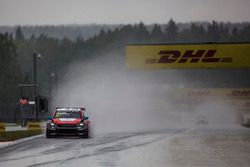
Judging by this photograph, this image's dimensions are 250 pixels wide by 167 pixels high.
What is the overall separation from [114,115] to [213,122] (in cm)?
1555

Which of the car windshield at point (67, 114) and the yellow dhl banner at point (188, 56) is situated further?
the yellow dhl banner at point (188, 56)

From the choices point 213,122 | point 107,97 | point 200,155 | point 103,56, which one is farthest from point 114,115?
point 200,155

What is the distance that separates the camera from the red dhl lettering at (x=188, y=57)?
209 ft

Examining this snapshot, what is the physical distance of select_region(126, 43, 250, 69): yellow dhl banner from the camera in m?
62.9

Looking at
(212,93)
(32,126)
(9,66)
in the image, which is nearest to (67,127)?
(32,126)

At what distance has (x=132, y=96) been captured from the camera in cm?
9062

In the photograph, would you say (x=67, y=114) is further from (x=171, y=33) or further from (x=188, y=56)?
(x=171, y=33)

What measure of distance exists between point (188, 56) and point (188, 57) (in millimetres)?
100

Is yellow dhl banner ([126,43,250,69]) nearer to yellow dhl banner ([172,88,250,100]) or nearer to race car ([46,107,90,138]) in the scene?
race car ([46,107,90,138])

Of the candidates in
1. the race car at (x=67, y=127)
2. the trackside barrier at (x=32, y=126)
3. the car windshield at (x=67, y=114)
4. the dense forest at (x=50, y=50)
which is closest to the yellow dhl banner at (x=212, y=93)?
the dense forest at (x=50, y=50)

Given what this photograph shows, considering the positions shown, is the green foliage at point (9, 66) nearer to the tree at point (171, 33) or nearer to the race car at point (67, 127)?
the tree at point (171, 33)

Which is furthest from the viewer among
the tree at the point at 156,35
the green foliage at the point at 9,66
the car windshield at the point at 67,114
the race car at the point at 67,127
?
the green foliage at the point at 9,66

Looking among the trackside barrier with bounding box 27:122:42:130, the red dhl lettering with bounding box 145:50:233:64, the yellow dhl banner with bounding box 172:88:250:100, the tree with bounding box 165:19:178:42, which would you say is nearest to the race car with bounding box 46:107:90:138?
the trackside barrier with bounding box 27:122:42:130

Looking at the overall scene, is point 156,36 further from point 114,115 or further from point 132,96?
point 114,115
